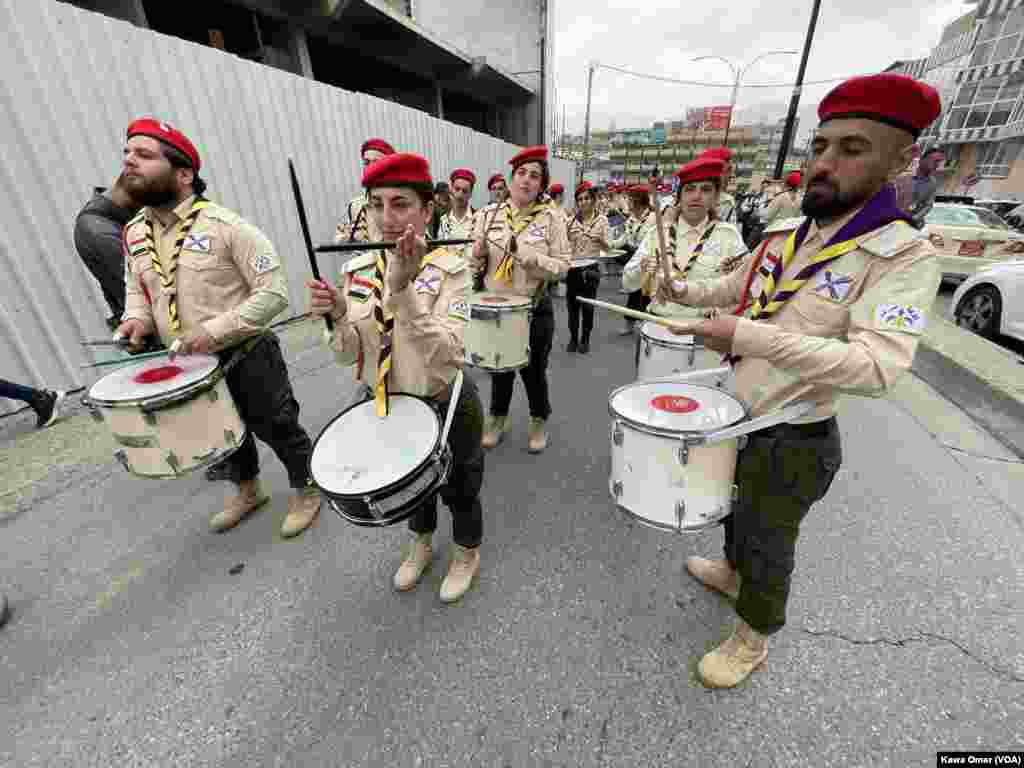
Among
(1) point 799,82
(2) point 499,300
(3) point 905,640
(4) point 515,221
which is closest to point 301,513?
(2) point 499,300

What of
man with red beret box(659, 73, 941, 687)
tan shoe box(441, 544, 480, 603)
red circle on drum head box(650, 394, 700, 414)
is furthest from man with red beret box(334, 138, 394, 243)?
man with red beret box(659, 73, 941, 687)

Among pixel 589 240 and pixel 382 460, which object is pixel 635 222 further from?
pixel 382 460

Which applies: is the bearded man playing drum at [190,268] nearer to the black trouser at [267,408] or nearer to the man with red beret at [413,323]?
the black trouser at [267,408]

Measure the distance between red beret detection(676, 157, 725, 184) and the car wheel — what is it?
18.6ft

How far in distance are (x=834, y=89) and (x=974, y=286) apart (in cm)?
763

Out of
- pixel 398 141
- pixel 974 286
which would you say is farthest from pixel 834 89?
pixel 398 141

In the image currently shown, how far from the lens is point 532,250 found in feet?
11.1

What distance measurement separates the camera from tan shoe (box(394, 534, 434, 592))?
2.36 meters

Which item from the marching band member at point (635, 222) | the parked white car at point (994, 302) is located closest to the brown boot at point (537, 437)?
the marching band member at point (635, 222)

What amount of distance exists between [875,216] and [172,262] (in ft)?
10.0

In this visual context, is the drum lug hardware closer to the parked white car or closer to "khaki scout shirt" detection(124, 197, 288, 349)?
"khaki scout shirt" detection(124, 197, 288, 349)

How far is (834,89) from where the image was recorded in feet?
A: 4.43

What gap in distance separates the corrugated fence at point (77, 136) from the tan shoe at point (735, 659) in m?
5.56

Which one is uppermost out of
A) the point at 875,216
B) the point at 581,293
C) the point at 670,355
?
the point at 875,216
